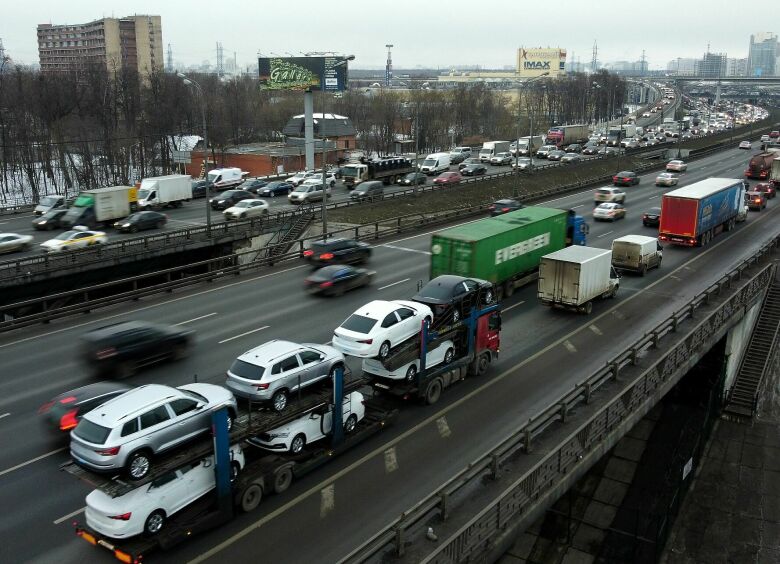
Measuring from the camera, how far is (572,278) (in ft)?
87.1

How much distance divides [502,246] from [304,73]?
61677 millimetres

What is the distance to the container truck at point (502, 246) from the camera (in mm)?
26703

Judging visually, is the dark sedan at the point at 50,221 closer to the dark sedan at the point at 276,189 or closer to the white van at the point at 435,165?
the dark sedan at the point at 276,189

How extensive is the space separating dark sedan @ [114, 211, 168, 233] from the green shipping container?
24365mm

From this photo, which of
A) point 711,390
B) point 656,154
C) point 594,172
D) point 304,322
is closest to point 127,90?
point 594,172

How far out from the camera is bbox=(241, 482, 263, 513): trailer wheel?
1364 centimetres

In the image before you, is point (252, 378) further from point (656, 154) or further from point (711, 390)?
point (656, 154)

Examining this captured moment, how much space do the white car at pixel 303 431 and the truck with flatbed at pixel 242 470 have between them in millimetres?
95

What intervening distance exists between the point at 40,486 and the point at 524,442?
10366mm

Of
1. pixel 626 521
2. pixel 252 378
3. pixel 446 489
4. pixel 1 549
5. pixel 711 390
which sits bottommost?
pixel 626 521

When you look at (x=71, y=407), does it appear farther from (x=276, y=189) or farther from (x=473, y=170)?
(x=473, y=170)

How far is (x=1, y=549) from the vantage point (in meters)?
12.6

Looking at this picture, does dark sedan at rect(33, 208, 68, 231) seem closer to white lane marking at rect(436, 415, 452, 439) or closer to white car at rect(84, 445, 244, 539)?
white lane marking at rect(436, 415, 452, 439)

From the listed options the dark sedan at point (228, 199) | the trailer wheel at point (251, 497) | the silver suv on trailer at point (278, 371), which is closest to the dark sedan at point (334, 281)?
→ the silver suv on trailer at point (278, 371)
